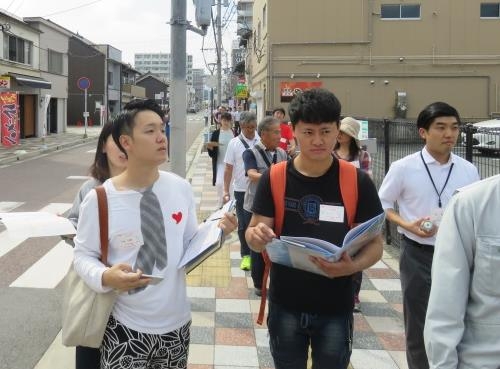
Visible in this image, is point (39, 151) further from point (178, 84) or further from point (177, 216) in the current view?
point (177, 216)

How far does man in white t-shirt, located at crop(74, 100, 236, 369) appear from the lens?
216 centimetres

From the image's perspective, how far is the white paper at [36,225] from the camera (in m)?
2.47

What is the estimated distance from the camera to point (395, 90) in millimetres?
25125

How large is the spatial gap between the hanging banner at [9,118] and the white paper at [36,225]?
21.8 meters

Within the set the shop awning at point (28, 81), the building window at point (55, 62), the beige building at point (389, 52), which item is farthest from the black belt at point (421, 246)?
the building window at point (55, 62)

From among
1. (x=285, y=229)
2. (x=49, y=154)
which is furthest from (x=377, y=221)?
(x=49, y=154)

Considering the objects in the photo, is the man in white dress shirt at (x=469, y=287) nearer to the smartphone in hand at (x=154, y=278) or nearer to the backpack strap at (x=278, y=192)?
the backpack strap at (x=278, y=192)

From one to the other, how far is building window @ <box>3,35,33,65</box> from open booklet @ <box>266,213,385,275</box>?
26.8m

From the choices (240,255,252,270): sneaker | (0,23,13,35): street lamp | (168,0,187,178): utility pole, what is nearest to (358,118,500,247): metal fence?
(240,255,252,270): sneaker

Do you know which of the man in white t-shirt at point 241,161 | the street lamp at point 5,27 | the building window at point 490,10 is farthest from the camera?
the street lamp at point 5,27

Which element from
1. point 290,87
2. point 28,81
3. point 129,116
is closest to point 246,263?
point 129,116

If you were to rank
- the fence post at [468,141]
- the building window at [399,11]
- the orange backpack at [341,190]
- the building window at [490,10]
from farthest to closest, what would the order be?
the building window at [399,11], the building window at [490,10], the fence post at [468,141], the orange backpack at [341,190]

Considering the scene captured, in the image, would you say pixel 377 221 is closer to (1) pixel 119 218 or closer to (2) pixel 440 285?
(2) pixel 440 285

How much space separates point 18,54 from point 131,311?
28.6 metres
